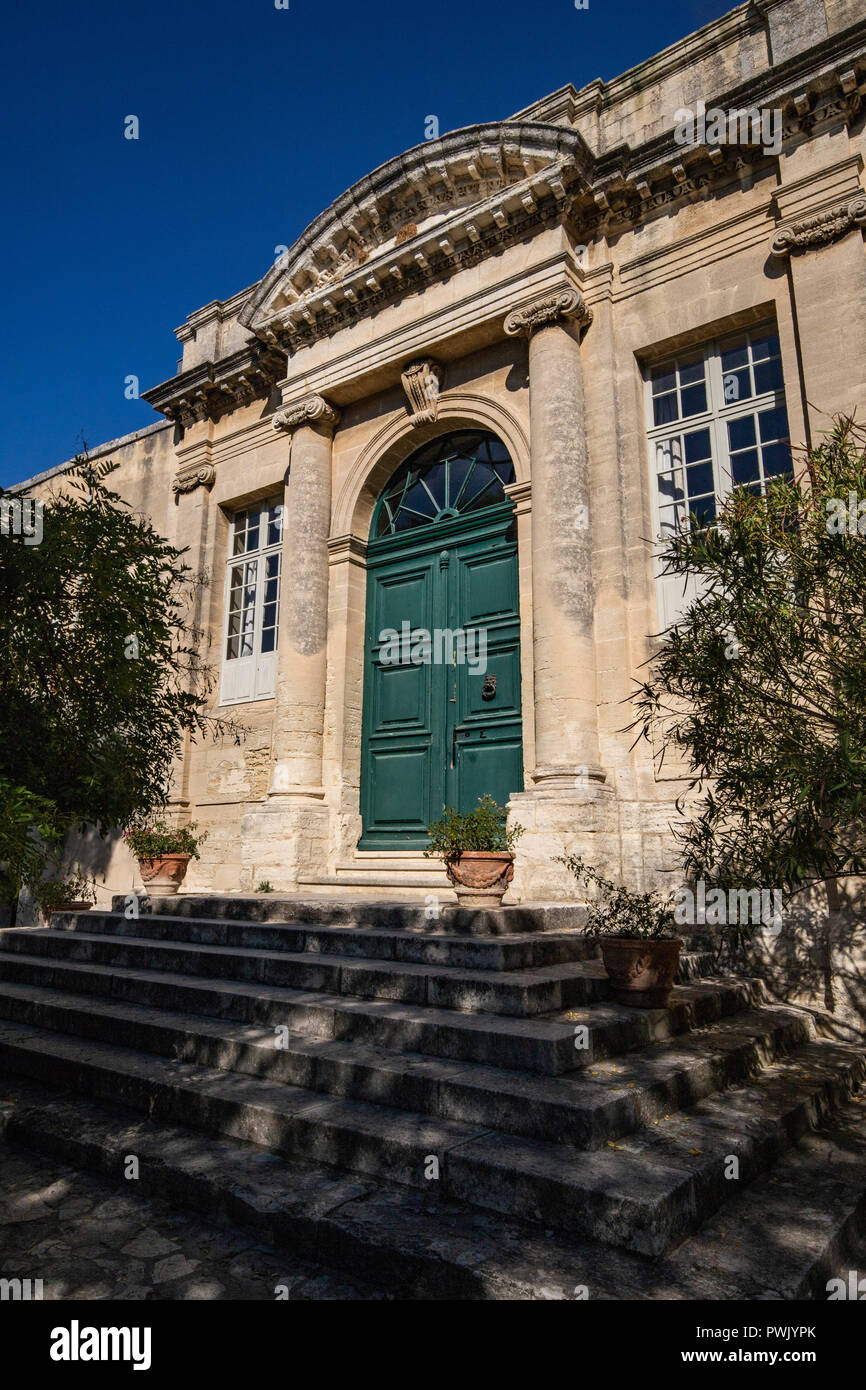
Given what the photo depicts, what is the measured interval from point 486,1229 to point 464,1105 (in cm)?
62

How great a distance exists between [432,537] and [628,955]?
570 cm

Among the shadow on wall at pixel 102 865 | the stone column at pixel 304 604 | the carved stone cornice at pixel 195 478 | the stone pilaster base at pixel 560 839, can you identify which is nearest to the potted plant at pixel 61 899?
the shadow on wall at pixel 102 865

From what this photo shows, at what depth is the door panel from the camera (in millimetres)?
8000

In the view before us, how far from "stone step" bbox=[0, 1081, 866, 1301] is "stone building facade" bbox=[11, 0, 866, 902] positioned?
3450mm

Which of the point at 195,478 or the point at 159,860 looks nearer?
the point at 159,860

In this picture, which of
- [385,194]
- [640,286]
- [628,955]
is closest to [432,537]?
[640,286]

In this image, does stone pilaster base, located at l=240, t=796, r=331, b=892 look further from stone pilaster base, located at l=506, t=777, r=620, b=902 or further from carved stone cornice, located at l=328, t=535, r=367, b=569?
carved stone cornice, located at l=328, t=535, r=367, b=569

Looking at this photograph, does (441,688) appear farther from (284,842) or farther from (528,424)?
(528,424)

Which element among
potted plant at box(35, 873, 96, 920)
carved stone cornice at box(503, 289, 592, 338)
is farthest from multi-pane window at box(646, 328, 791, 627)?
potted plant at box(35, 873, 96, 920)

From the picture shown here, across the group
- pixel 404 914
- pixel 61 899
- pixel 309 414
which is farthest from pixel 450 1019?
pixel 309 414

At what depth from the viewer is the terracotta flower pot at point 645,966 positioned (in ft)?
13.8

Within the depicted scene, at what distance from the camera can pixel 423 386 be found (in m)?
8.84

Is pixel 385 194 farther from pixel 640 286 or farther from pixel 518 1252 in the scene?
pixel 518 1252

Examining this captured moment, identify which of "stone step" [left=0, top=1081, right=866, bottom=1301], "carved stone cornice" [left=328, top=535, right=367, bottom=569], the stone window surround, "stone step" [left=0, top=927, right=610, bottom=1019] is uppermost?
the stone window surround
